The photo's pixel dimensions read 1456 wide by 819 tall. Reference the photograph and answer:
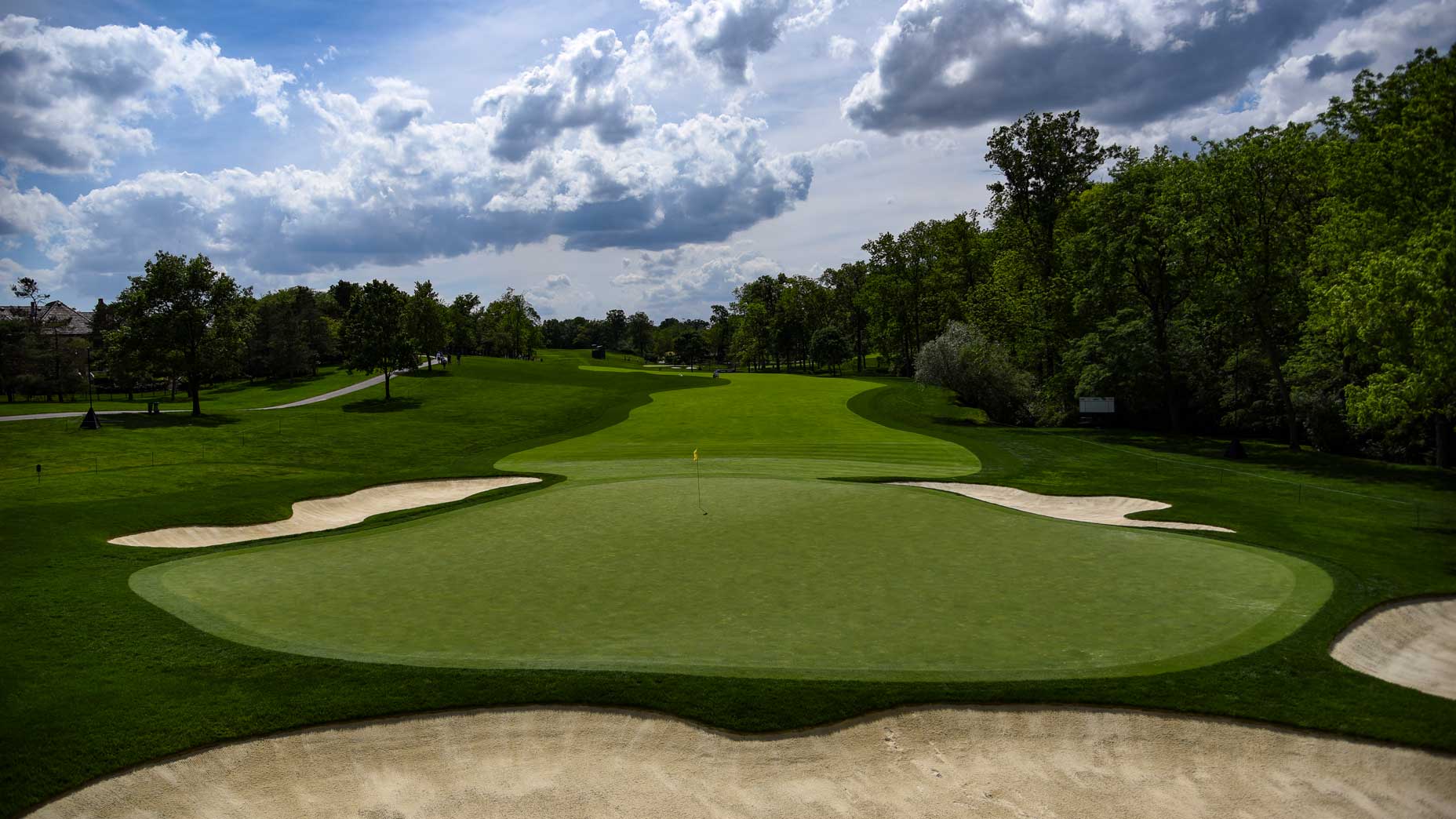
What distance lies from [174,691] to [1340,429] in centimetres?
5159

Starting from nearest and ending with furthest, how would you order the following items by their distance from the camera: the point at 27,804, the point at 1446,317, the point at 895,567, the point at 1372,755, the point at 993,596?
the point at 27,804 → the point at 1372,755 → the point at 993,596 → the point at 895,567 → the point at 1446,317

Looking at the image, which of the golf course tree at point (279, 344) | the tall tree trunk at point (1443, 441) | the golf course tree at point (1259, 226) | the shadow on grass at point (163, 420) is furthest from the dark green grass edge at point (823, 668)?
the golf course tree at point (279, 344)

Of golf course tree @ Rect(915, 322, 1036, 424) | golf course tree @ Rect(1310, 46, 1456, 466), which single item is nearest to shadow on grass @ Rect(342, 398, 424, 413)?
golf course tree @ Rect(915, 322, 1036, 424)

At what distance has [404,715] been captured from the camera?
33.1 feet

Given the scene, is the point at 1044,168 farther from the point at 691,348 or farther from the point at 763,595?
the point at 691,348

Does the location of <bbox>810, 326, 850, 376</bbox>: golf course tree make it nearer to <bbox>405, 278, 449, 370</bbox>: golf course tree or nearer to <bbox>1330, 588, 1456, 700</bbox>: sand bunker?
<bbox>405, 278, 449, 370</bbox>: golf course tree

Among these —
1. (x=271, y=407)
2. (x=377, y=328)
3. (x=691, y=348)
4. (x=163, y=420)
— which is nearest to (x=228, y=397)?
(x=271, y=407)

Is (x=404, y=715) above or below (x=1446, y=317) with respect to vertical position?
below

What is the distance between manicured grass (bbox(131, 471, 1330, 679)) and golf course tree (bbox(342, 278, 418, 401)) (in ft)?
175

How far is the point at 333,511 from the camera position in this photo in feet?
84.6

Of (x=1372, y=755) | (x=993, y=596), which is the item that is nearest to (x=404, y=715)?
(x=993, y=596)

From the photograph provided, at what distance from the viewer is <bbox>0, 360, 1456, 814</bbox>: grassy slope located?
9758mm

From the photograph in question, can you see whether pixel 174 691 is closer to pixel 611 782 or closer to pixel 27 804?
pixel 27 804

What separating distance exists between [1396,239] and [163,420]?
68290 mm
